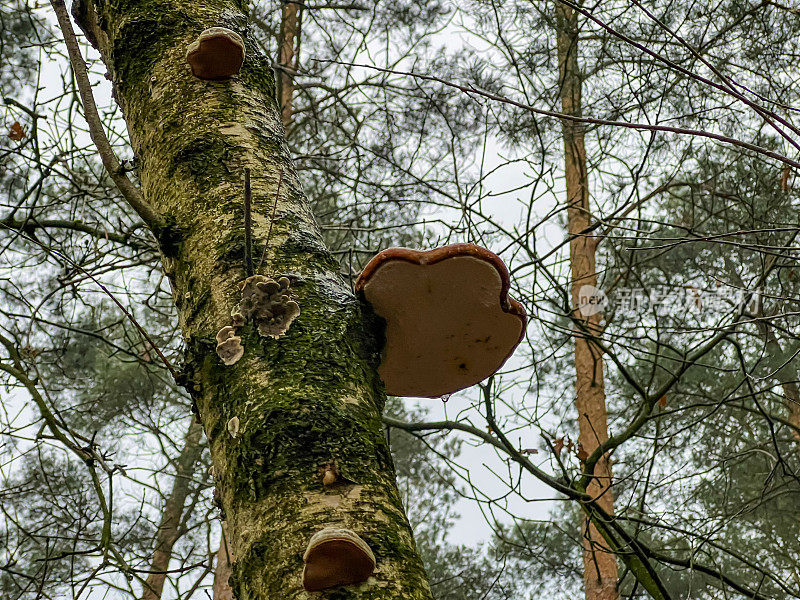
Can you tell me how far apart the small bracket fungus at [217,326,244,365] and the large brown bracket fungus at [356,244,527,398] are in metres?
0.44

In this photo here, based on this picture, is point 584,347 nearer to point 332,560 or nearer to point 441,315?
point 441,315

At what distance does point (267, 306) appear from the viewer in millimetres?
A: 1499

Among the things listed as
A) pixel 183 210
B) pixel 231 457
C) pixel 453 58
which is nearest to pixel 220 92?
pixel 183 210

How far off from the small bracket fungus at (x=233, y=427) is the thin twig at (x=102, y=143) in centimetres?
54

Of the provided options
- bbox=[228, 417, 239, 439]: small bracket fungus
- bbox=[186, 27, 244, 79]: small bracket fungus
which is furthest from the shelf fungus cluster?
bbox=[186, 27, 244, 79]: small bracket fungus

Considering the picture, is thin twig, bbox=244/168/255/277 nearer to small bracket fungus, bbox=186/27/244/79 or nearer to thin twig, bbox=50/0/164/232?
thin twig, bbox=50/0/164/232

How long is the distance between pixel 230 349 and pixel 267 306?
0.11 m

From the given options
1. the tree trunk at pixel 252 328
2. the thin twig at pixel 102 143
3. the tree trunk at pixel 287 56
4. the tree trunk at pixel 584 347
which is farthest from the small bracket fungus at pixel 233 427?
the tree trunk at pixel 287 56

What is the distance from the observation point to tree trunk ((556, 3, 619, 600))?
20.1 ft

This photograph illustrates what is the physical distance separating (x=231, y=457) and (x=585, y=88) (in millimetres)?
7790

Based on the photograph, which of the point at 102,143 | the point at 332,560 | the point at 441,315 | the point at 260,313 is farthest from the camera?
the point at 441,315

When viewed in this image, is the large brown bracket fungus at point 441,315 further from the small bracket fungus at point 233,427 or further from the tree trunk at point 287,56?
the tree trunk at point 287,56

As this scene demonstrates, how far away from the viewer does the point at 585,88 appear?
835 cm

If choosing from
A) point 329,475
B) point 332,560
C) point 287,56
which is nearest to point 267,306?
point 329,475
